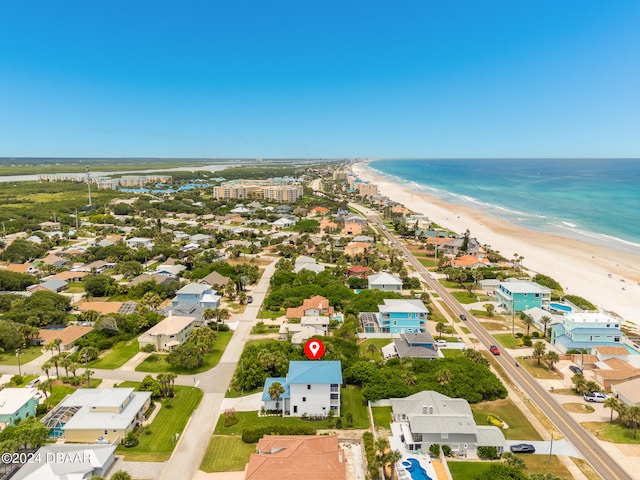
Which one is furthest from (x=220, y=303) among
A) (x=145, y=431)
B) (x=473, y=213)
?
(x=473, y=213)

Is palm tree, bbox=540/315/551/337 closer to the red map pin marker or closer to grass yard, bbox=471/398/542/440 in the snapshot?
grass yard, bbox=471/398/542/440

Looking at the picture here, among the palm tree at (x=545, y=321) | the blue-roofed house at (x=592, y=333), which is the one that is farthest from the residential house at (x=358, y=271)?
the blue-roofed house at (x=592, y=333)

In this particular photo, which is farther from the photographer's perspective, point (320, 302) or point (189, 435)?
point (320, 302)

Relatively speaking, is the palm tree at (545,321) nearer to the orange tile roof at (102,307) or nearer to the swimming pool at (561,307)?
the swimming pool at (561,307)

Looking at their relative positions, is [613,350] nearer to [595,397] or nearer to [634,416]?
[595,397]

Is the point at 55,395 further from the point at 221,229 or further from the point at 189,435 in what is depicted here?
the point at 221,229

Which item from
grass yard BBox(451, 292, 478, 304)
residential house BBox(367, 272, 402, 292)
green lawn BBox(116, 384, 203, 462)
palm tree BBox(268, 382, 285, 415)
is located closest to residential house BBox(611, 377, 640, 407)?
grass yard BBox(451, 292, 478, 304)

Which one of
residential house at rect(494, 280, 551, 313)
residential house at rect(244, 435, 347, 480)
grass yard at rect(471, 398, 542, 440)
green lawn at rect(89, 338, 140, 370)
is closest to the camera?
residential house at rect(244, 435, 347, 480)
